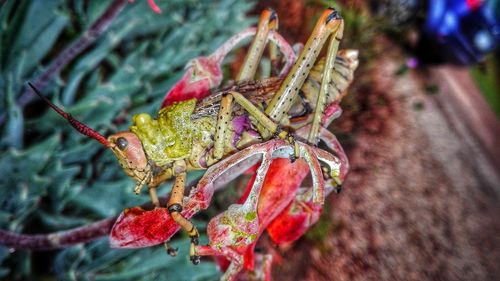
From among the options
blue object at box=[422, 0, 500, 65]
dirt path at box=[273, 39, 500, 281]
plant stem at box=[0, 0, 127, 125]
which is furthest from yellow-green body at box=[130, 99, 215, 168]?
blue object at box=[422, 0, 500, 65]

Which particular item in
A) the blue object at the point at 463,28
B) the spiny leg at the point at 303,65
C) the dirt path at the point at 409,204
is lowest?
the dirt path at the point at 409,204

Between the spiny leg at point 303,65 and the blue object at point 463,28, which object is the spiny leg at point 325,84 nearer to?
the spiny leg at point 303,65

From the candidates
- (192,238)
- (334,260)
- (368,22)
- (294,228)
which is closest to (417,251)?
(334,260)

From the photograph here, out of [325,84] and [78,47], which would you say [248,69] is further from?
[78,47]

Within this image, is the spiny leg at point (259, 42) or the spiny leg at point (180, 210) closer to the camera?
the spiny leg at point (180, 210)

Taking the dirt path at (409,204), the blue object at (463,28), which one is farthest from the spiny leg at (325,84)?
the blue object at (463,28)
